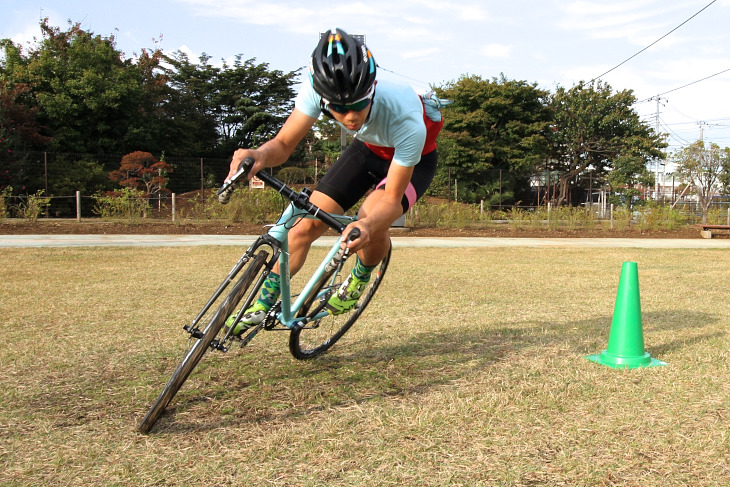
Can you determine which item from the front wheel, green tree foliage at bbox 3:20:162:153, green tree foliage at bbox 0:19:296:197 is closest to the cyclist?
the front wheel

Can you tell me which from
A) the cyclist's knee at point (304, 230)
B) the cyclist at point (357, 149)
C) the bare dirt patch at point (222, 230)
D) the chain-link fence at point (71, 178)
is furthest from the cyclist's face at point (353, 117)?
the chain-link fence at point (71, 178)

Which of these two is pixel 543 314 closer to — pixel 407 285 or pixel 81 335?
pixel 407 285

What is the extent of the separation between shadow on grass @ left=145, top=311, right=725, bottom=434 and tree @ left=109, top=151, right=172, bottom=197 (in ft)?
77.1

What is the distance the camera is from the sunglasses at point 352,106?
309 centimetres

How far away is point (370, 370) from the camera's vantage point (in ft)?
13.3

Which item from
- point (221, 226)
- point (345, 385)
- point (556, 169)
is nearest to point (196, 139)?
point (221, 226)

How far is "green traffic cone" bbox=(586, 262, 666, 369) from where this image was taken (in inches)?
163

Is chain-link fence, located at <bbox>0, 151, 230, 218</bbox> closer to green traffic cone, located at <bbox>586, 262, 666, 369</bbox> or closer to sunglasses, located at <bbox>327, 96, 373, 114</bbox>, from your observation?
green traffic cone, located at <bbox>586, 262, 666, 369</bbox>

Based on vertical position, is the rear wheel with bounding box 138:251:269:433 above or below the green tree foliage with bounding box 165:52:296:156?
below

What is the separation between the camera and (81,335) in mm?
4922

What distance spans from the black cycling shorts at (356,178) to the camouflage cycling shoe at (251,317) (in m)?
0.96

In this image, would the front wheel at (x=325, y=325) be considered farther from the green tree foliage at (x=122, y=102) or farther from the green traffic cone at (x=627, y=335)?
the green tree foliage at (x=122, y=102)

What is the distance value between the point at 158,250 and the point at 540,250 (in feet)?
27.1

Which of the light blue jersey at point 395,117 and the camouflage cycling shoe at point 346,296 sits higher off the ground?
the light blue jersey at point 395,117
